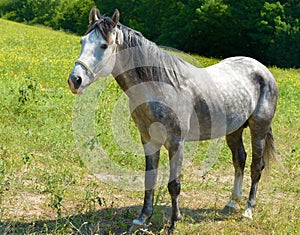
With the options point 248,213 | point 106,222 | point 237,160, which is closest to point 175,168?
point 106,222

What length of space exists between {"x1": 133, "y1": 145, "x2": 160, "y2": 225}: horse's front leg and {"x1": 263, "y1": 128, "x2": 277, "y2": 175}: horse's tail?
5.70 feet

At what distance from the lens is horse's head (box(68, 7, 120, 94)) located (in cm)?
367

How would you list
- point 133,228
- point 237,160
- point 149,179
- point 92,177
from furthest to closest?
point 92,177, point 237,160, point 149,179, point 133,228

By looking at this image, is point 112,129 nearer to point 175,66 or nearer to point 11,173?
point 11,173

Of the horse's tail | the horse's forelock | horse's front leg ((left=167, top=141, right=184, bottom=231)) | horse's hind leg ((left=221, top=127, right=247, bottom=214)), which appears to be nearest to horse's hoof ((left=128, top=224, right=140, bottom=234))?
horse's front leg ((left=167, top=141, right=184, bottom=231))

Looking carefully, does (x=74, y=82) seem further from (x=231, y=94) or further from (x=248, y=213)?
(x=248, y=213)

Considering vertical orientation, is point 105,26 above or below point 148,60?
above

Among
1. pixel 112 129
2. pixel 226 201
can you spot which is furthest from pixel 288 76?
pixel 226 201

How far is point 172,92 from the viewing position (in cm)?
421

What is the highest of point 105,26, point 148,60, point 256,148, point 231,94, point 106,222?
point 105,26

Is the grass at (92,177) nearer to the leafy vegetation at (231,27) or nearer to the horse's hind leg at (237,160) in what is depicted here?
the horse's hind leg at (237,160)

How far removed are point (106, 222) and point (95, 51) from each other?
197 centimetres

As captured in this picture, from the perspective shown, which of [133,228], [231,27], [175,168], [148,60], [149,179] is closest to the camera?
[148,60]

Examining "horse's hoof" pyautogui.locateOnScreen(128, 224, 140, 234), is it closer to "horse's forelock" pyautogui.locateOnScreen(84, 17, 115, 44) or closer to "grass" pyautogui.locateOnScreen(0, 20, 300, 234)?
"grass" pyautogui.locateOnScreen(0, 20, 300, 234)
